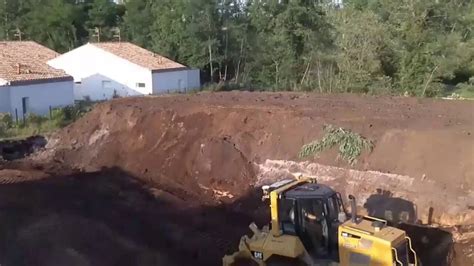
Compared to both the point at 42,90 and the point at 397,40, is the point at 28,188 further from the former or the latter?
the point at 397,40

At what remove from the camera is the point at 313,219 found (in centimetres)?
1026

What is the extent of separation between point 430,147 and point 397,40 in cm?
2186

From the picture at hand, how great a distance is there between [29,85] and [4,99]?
5.17ft

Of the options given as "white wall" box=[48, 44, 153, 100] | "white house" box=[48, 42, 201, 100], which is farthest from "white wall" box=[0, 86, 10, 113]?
"white wall" box=[48, 44, 153, 100]

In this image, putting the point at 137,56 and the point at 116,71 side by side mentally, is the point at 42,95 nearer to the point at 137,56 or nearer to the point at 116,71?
the point at 116,71

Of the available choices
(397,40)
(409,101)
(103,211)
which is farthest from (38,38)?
(103,211)

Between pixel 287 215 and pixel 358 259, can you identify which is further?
pixel 287 215

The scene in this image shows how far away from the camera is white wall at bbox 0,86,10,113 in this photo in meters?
31.9

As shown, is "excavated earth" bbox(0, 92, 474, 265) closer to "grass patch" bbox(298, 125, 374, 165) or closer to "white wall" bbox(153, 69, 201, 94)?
"grass patch" bbox(298, 125, 374, 165)

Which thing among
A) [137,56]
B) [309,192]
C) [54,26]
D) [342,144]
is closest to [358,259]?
[309,192]

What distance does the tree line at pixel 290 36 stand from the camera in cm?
3603

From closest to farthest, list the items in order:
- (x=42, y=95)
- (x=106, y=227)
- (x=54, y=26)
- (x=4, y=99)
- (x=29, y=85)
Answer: (x=106, y=227), (x=4, y=99), (x=29, y=85), (x=42, y=95), (x=54, y=26)

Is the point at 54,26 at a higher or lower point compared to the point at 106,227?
higher

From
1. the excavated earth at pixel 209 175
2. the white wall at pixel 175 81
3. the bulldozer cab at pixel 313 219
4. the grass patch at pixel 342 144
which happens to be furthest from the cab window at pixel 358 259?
the white wall at pixel 175 81
